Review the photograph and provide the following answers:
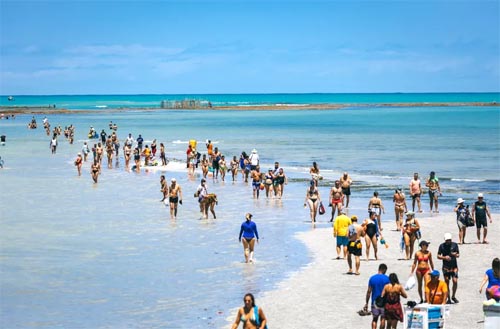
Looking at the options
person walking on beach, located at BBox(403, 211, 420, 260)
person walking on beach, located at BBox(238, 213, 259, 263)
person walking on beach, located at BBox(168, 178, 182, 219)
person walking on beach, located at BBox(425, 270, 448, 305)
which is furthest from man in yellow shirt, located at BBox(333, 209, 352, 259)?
person walking on beach, located at BBox(168, 178, 182, 219)

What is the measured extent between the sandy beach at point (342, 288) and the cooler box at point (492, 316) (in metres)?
2.23

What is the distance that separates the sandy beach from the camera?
54.1 ft

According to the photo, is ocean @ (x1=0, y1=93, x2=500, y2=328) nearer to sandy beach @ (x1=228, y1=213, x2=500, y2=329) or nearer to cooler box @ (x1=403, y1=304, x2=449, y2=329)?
sandy beach @ (x1=228, y1=213, x2=500, y2=329)

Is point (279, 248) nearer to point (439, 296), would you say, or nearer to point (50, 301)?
point (50, 301)

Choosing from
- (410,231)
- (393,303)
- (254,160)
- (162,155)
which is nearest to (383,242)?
(410,231)

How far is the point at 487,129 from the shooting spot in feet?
308

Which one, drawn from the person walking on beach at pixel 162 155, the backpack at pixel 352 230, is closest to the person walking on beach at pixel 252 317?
the backpack at pixel 352 230

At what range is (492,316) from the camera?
44.3 ft

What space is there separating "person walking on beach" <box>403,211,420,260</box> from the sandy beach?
0.35m

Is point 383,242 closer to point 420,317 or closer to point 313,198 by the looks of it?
point 313,198

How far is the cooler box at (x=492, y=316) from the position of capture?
13.5 meters

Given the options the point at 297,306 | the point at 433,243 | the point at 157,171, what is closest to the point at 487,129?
the point at 157,171

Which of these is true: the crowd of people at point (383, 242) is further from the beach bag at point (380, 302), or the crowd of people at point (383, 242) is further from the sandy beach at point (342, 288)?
the sandy beach at point (342, 288)

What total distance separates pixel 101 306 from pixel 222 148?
161 feet
